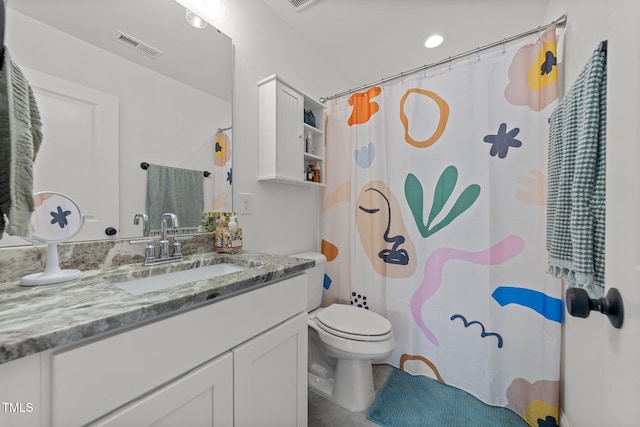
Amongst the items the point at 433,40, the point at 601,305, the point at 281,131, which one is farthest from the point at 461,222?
the point at 433,40

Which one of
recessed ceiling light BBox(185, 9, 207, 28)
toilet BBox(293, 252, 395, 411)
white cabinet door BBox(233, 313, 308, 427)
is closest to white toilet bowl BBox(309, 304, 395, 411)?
toilet BBox(293, 252, 395, 411)

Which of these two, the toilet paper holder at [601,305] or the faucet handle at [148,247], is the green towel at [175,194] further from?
the toilet paper holder at [601,305]

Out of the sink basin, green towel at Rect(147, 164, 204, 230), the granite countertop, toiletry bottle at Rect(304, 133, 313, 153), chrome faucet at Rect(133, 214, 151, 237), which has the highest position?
toiletry bottle at Rect(304, 133, 313, 153)

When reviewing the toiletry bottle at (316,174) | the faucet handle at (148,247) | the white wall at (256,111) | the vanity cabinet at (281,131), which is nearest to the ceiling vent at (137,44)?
the white wall at (256,111)

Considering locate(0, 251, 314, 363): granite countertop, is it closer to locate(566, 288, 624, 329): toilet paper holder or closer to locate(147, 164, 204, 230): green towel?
locate(147, 164, 204, 230): green towel

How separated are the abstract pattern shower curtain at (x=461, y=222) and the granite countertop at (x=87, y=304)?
1053 mm

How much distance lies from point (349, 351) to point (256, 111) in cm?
146

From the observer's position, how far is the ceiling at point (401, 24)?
1.52 m

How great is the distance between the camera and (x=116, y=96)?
0.97 m

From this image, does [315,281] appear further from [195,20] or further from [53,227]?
[195,20]

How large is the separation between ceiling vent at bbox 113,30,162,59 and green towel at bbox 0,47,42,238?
1.89ft

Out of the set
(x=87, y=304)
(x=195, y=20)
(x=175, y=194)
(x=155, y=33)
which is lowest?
(x=87, y=304)

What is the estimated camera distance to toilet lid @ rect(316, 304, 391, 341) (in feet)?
4.30

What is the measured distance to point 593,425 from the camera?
883 millimetres
